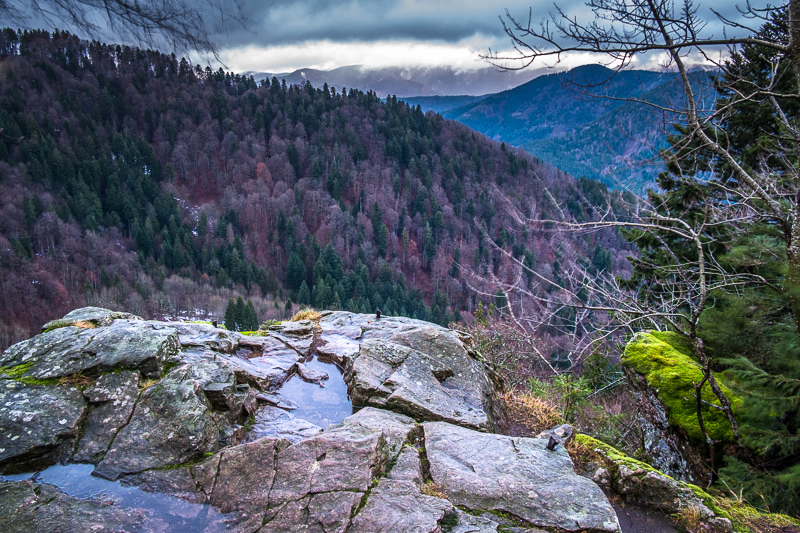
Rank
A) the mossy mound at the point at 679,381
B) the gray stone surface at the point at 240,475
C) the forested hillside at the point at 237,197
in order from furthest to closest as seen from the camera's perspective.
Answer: the forested hillside at the point at 237,197 → the mossy mound at the point at 679,381 → the gray stone surface at the point at 240,475

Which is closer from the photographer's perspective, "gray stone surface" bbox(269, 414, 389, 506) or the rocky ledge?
the rocky ledge

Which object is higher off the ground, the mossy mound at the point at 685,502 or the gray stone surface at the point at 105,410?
the gray stone surface at the point at 105,410

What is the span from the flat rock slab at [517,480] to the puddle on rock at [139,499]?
230cm

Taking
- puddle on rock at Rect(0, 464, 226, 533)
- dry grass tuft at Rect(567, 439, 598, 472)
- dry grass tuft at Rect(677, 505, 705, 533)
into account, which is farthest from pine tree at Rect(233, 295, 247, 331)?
dry grass tuft at Rect(677, 505, 705, 533)

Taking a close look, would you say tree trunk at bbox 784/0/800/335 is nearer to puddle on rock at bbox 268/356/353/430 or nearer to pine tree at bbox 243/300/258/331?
puddle on rock at bbox 268/356/353/430

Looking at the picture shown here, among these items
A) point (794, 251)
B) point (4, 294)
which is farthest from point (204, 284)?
point (794, 251)

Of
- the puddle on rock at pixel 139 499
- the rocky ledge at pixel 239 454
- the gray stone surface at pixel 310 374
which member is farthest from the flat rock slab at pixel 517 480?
the gray stone surface at pixel 310 374

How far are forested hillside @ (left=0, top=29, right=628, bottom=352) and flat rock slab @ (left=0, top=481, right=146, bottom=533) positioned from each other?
5707cm

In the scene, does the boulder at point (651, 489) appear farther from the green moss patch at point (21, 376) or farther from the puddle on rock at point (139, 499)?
the green moss patch at point (21, 376)

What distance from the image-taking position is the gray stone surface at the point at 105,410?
4320 millimetres

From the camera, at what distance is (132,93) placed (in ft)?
494

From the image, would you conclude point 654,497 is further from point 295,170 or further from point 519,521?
point 295,170

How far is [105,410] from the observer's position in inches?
183

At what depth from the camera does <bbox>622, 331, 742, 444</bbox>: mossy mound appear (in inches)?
227
